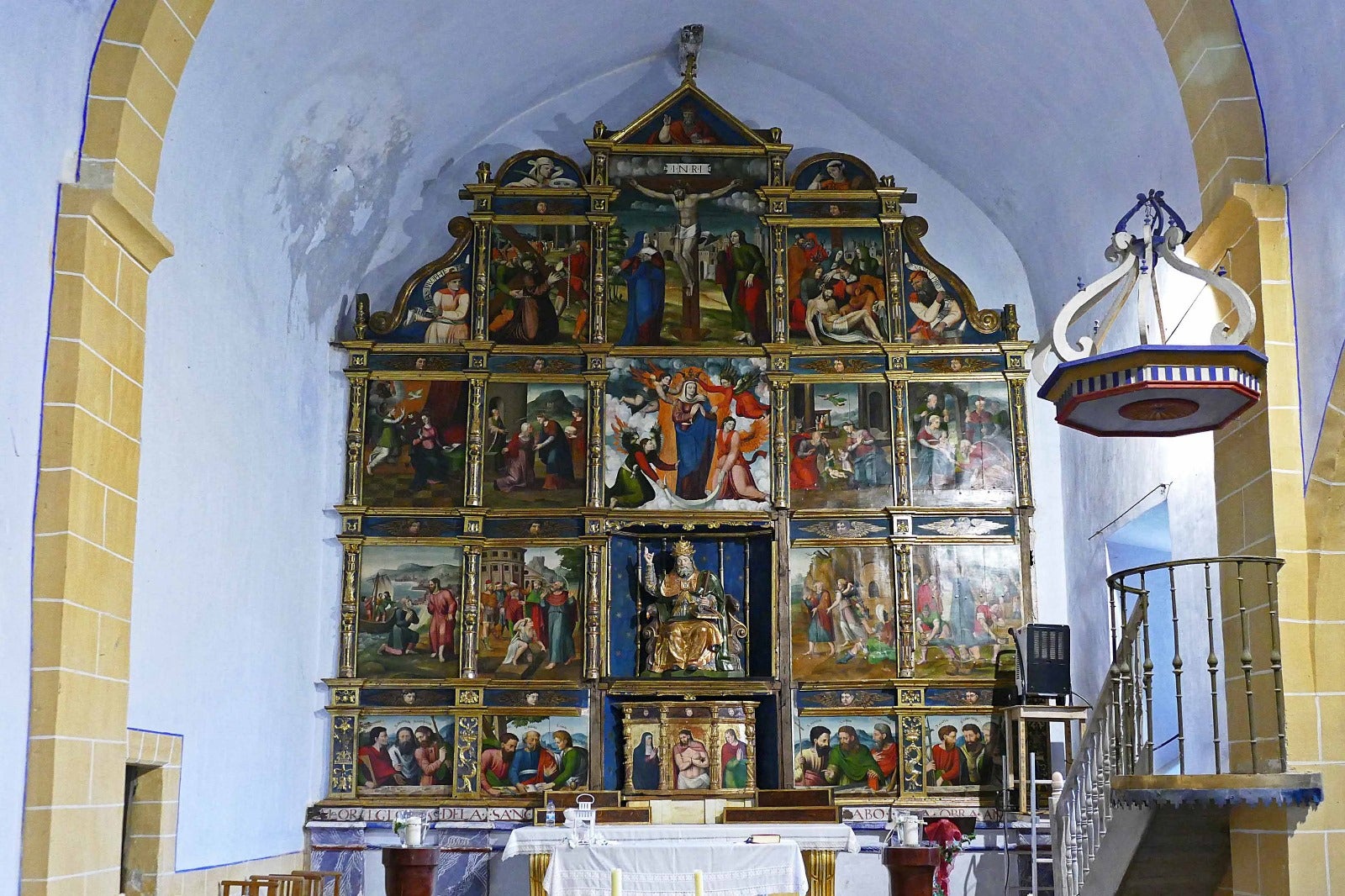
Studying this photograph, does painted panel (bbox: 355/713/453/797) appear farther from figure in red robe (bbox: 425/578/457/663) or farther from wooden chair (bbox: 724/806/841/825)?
wooden chair (bbox: 724/806/841/825)

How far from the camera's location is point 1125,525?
38.8 feet

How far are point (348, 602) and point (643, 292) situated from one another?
12.5 ft

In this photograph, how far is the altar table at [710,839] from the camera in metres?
10.9

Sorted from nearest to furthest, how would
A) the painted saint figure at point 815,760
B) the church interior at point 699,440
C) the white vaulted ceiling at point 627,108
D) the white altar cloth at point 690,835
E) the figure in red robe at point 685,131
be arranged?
1. the church interior at point 699,440
2. the white vaulted ceiling at point 627,108
3. the white altar cloth at point 690,835
4. the painted saint figure at point 815,760
5. the figure in red robe at point 685,131

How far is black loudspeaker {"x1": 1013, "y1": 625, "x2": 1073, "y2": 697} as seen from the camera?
12031mm

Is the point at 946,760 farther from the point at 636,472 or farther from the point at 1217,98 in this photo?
the point at 1217,98

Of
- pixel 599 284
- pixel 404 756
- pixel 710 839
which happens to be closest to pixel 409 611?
pixel 404 756

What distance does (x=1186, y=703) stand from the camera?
411 inches

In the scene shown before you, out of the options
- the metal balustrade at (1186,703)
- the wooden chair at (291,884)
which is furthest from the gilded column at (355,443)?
the metal balustrade at (1186,703)

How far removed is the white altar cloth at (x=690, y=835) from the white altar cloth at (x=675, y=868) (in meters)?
0.27

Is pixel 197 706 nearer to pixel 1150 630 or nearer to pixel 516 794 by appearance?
pixel 516 794

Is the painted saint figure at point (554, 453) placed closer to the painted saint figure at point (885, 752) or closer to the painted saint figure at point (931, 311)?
the painted saint figure at point (931, 311)

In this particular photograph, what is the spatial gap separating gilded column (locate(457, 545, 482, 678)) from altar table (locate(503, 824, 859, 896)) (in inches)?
76.8

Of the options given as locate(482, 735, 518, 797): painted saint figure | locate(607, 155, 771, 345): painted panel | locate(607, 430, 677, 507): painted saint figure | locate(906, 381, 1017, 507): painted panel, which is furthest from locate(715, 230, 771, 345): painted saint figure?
locate(482, 735, 518, 797): painted saint figure
